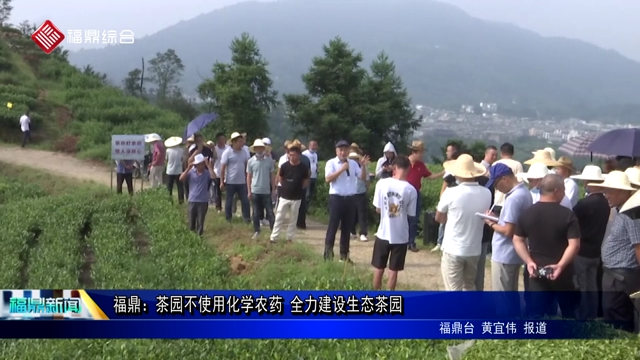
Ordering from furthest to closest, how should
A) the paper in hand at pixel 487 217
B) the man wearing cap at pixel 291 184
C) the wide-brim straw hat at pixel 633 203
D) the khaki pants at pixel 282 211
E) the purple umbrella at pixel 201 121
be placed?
the khaki pants at pixel 282 211 → the man wearing cap at pixel 291 184 → the purple umbrella at pixel 201 121 → the paper in hand at pixel 487 217 → the wide-brim straw hat at pixel 633 203

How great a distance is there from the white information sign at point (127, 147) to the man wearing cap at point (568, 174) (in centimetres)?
416

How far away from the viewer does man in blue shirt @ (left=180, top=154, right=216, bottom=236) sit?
25.1 ft

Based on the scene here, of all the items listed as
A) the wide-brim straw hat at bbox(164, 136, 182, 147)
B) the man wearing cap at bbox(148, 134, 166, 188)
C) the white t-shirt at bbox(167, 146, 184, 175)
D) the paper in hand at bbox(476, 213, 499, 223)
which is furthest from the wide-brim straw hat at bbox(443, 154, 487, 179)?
the white t-shirt at bbox(167, 146, 184, 175)

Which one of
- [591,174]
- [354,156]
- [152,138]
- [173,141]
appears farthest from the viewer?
[173,141]

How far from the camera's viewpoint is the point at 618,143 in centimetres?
538

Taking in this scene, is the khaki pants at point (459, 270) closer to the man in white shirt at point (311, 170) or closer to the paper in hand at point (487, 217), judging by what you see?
the paper in hand at point (487, 217)

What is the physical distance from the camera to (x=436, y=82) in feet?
16.4

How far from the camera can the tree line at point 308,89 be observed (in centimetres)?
481

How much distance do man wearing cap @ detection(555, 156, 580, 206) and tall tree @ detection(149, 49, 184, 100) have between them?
3263mm

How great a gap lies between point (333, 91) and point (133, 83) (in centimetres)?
177

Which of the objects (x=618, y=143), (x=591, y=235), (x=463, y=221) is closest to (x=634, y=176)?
(x=591, y=235)

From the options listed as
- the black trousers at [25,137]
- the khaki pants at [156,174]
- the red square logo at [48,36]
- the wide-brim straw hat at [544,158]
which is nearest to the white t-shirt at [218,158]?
the khaki pants at [156,174]

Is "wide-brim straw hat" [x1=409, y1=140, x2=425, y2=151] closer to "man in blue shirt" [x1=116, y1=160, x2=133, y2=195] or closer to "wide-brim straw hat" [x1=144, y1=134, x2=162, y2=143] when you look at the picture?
"wide-brim straw hat" [x1=144, y1=134, x2=162, y2=143]

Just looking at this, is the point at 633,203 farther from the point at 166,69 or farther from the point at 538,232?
the point at 166,69
